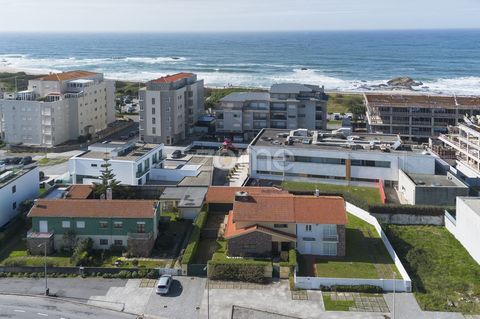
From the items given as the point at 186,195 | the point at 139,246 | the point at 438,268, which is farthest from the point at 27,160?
the point at 438,268

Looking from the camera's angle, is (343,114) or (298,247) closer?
(298,247)

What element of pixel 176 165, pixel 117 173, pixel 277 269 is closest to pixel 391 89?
pixel 176 165

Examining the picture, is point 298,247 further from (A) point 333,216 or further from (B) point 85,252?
(B) point 85,252

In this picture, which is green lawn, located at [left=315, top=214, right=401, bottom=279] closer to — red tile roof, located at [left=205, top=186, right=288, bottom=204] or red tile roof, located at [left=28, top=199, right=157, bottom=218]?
red tile roof, located at [left=205, top=186, right=288, bottom=204]

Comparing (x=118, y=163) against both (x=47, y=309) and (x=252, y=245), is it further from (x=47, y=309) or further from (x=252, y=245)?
(x=47, y=309)

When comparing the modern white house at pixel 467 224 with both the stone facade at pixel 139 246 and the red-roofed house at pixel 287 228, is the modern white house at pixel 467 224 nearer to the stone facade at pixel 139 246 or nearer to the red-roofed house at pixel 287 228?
the red-roofed house at pixel 287 228
